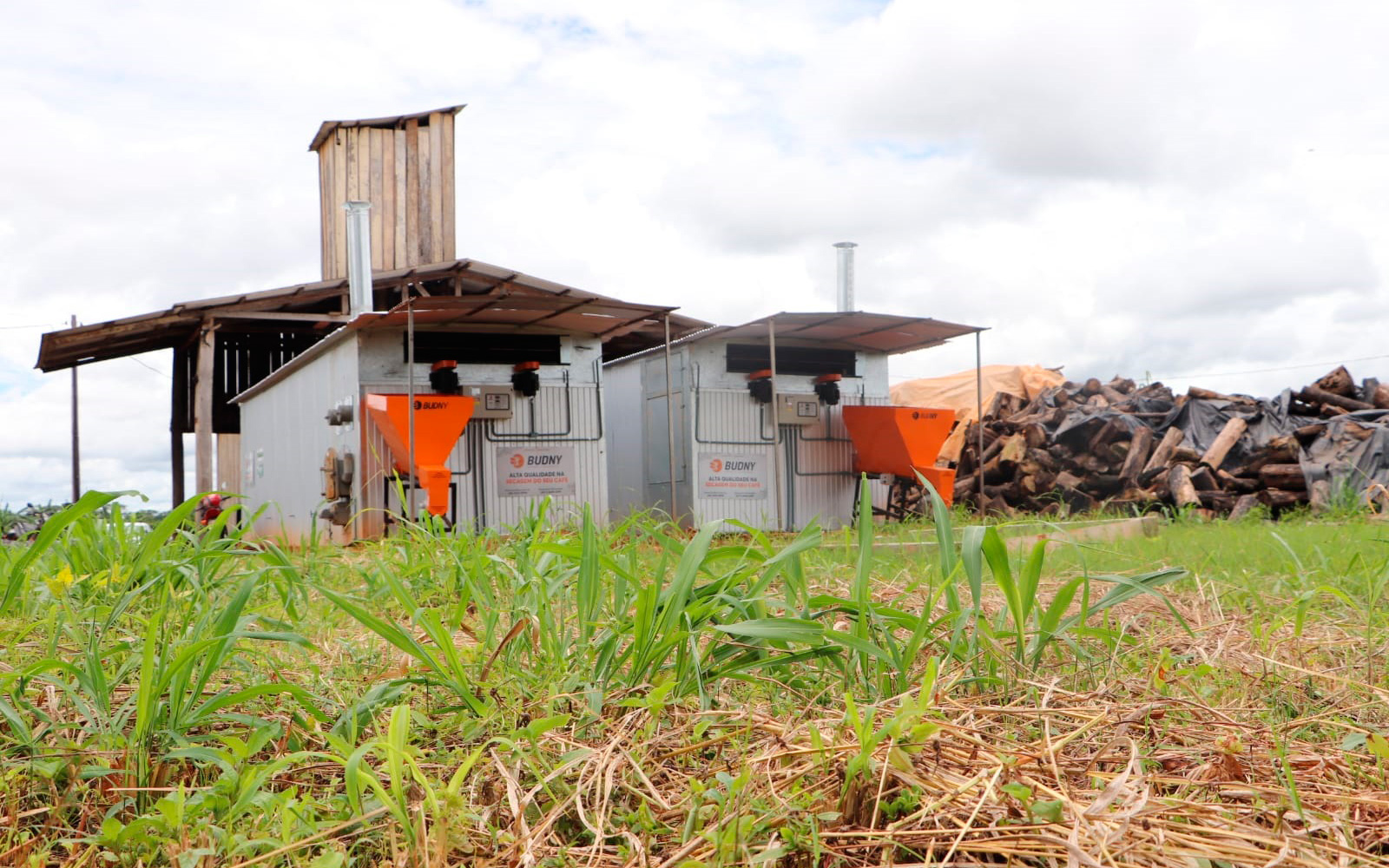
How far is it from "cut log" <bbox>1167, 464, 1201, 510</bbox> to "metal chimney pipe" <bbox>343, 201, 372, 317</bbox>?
361 inches

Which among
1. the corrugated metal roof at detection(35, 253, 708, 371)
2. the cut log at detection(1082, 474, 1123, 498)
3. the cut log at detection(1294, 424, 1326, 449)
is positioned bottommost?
the cut log at detection(1082, 474, 1123, 498)

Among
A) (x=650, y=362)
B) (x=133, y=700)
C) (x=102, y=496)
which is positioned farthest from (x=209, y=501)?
(x=133, y=700)

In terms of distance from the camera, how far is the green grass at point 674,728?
168 cm

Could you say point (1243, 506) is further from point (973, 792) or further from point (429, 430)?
point (973, 792)

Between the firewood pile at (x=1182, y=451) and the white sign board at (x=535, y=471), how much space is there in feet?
13.7

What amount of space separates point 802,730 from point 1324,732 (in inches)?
45.8

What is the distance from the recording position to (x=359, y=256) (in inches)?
495

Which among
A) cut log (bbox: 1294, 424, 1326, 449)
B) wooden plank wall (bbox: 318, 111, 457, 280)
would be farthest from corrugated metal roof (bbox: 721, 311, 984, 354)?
wooden plank wall (bbox: 318, 111, 457, 280)

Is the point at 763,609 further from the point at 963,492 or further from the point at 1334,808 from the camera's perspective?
the point at 963,492

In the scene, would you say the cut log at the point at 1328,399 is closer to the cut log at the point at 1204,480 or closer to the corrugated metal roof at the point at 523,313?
the cut log at the point at 1204,480

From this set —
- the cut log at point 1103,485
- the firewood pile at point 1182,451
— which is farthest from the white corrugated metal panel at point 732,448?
the cut log at point 1103,485

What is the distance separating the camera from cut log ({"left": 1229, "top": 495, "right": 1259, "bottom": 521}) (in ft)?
36.4

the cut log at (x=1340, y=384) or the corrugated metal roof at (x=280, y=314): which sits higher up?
the corrugated metal roof at (x=280, y=314)

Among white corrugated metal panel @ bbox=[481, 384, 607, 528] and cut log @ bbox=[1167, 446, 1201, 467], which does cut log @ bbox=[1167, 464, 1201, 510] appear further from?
white corrugated metal panel @ bbox=[481, 384, 607, 528]
